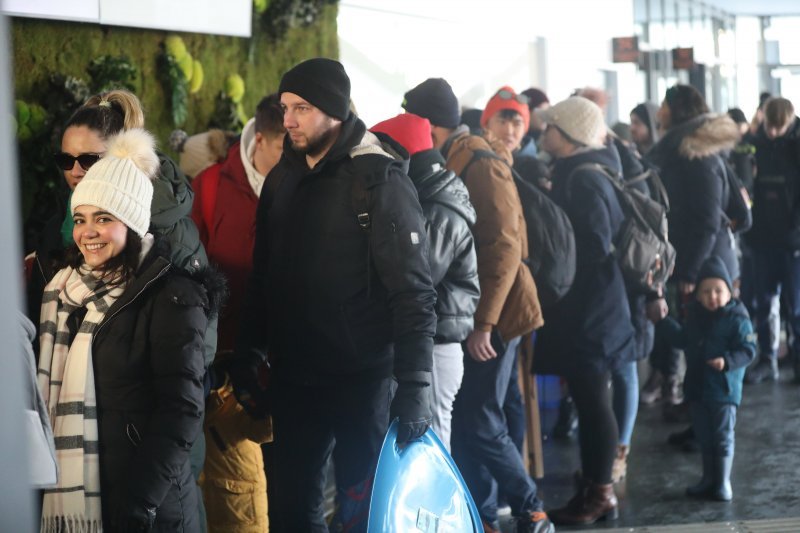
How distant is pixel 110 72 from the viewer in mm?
6191

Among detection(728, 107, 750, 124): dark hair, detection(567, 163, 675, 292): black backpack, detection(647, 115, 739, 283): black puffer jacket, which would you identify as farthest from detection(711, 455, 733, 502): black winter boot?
detection(728, 107, 750, 124): dark hair

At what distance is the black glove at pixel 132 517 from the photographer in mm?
3098

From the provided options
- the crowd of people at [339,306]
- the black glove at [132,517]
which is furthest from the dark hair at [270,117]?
the black glove at [132,517]

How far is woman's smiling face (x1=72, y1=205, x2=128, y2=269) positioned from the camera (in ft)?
10.8

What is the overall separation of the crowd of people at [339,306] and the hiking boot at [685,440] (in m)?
0.86

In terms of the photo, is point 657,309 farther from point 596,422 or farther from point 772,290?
point 772,290

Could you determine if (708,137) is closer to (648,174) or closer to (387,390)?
(648,174)

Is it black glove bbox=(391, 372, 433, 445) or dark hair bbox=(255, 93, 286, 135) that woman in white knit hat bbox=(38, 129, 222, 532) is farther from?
dark hair bbox=(255, 93, 286, 135)

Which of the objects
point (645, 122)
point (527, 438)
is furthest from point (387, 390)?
point (645, 122)

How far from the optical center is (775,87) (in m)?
27.5

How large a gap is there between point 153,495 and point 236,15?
15.4 feet

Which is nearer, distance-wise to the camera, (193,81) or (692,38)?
(193,81)

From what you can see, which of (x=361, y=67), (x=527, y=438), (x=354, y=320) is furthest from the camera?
(x=361, y=67)

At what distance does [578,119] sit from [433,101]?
957 mm
